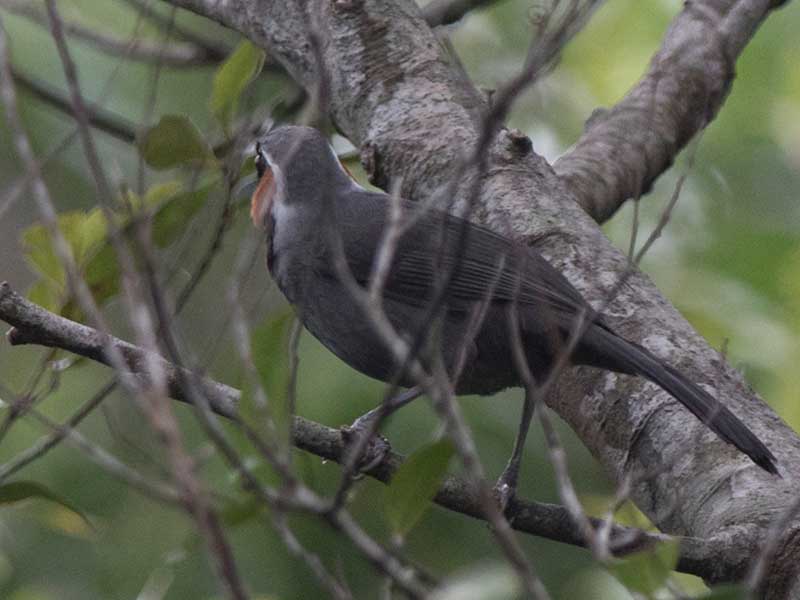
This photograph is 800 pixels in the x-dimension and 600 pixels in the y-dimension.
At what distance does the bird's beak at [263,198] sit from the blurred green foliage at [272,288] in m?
0.21

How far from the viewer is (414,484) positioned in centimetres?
232

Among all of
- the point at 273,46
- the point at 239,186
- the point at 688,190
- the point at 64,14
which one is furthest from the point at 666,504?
the point at 64,14

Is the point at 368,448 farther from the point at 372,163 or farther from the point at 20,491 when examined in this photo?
the point at 372,163

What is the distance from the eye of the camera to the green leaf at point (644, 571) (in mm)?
1819

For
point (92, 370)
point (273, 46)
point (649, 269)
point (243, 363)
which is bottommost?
point (92, 370)

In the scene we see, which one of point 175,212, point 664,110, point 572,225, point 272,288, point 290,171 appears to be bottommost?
point 272,288

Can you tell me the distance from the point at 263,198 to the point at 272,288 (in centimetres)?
131

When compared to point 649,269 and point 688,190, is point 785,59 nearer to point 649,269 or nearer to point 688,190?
point 688,190

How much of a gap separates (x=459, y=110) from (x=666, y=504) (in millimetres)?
1608

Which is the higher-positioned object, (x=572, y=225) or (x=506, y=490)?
(x=572, y=225)

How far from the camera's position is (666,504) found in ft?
10.2

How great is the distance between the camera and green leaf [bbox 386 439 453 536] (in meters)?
2.28

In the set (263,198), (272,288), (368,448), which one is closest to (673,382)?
(368,448)

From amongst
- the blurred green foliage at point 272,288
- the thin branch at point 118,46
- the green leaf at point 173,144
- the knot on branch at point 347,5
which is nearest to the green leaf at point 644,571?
the blurred green foliage at point 272,288
